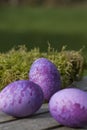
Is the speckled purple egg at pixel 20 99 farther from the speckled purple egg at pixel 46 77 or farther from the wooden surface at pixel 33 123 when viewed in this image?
the speckled purple egg at pixel 46 77

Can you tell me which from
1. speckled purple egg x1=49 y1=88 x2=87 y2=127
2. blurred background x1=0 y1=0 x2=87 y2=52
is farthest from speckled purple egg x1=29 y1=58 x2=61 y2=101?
blurred background x1=0 y1=0 x2=87 y2=52

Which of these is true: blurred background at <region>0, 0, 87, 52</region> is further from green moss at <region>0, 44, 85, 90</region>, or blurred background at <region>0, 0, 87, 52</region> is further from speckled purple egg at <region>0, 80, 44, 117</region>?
speckled purple egg at <region>0, 80, 44, 117</region>

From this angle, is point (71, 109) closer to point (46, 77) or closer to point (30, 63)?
point (46, 77)

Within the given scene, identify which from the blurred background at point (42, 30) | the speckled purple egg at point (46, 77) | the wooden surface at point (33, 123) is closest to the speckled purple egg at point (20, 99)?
the wooden surface at point (33, 123)

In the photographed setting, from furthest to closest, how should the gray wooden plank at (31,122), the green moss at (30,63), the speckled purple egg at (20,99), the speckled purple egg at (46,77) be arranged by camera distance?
1. the green moss at (30,63)
2. the speckled purple egg at (46,77)
3. the speckled purple egg at (20,99)
4. the gray wooden plank at (31,122)

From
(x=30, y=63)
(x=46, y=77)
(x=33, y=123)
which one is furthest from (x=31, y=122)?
(x=30, y=63)

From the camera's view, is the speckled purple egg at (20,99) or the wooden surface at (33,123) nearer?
the wooden surface at (33,123)
